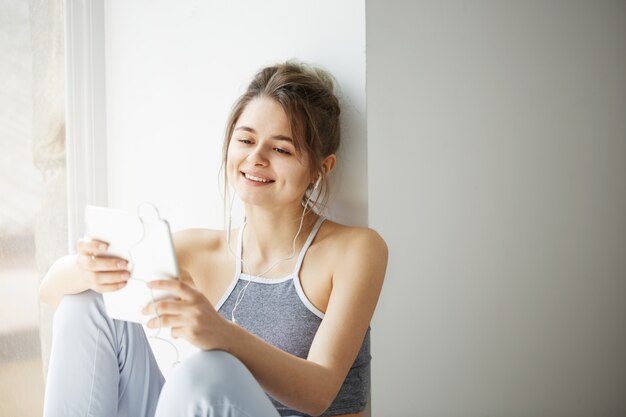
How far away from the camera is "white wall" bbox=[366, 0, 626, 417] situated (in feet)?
8.59

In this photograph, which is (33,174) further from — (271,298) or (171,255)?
(171,255)

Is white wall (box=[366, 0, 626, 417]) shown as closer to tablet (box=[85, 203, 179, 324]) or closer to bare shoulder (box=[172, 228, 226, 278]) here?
bare shoulder (box=[172, 228, 226, 278])

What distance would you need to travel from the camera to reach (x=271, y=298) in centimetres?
137

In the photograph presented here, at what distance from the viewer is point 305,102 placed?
53.2 inches

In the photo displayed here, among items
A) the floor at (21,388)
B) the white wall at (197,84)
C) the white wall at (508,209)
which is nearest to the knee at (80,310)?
the white wall at (197,84)

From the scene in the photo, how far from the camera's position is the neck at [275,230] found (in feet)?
4.65

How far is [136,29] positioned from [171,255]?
982 millimetres

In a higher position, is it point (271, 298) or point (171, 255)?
point (171, 255)

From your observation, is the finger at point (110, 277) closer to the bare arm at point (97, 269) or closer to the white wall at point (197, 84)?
the bare arm at point (97, 269)

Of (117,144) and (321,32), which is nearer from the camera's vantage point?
(321,32)

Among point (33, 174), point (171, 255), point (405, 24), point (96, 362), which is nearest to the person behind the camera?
point (171, 255)

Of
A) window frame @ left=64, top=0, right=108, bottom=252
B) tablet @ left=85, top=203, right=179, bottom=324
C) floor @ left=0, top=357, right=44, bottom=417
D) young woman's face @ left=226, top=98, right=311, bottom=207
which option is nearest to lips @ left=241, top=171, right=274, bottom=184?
young woman's face @ left=226, top=98, right=311, bottom=207

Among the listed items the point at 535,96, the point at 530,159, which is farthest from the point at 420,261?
the point at 535,96

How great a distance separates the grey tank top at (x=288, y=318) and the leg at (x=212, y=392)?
0.37m
